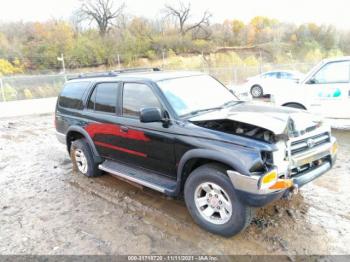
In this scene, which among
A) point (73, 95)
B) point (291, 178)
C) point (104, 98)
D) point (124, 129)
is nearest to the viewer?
point (291, 178)

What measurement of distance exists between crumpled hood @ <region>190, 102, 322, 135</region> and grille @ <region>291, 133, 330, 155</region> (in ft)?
0.45

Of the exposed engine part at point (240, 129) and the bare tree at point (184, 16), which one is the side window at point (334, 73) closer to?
the exposed engine part at point (240, 129)

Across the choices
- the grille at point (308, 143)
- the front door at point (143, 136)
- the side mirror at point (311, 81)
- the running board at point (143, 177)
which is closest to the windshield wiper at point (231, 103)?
the front door at point (143, 136)

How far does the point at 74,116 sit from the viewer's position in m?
5.36

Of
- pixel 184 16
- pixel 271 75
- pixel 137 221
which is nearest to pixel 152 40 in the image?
pixel 184 16

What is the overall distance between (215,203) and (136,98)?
1.86 meters

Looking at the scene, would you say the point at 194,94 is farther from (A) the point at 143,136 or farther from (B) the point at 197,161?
(B) the point at 197,161

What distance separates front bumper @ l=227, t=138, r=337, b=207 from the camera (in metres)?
2.97

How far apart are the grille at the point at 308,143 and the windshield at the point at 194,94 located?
1.23 meters

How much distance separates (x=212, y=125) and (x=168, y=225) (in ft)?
4.46

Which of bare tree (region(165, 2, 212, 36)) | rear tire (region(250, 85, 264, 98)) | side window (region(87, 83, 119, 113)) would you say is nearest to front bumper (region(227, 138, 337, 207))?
side window (region(87, 83, 119, 113))

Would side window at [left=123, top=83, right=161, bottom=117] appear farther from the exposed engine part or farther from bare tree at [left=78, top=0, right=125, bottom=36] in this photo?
bare tree at [left=78, top=0, right=125, bottom=36]

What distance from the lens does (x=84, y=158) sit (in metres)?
5.36

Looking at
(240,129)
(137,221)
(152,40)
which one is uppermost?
(152,40)
